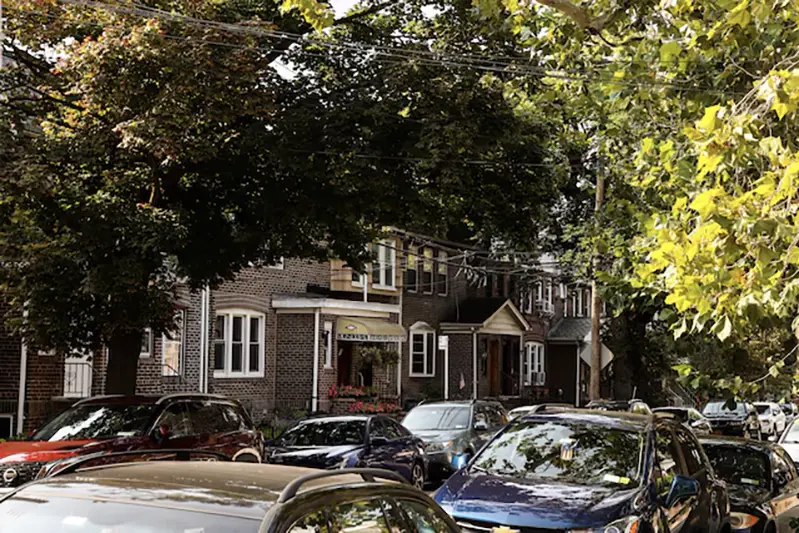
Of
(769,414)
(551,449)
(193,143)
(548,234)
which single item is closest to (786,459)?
(551,449)

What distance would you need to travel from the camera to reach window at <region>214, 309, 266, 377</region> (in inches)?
1249

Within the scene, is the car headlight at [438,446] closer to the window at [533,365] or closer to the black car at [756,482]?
the black car at [756,482]

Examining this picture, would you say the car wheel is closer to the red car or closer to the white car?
the red car

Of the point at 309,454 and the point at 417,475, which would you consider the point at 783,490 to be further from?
the point at 417,475

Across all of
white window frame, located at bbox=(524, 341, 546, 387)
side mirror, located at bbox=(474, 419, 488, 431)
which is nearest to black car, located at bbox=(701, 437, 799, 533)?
side mirror, located at bbox=(474, 419, 488, 431)

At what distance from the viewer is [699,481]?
10555 mm

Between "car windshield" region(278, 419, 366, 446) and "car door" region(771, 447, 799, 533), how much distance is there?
6.90 meters

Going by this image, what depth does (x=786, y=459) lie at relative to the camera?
1329 centimetres

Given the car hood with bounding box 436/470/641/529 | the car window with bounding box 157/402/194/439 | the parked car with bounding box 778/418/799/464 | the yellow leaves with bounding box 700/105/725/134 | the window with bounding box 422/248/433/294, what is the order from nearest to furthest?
the yellow leaves with bounding box 700/105/725/134 → the car hood with bounding box 436/470/641/529 → the car window with bounding box 157/402/194/439 → the parked car with bounding box 778/418/799/464 → the window with bounding box 422/248/433/294

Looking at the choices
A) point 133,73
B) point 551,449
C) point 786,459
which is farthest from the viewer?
point 133,73

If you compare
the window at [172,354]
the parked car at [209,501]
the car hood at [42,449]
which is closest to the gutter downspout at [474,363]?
the window at [172,354]

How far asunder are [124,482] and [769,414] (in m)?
44.0

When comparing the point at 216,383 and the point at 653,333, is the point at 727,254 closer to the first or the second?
the point at 216,383

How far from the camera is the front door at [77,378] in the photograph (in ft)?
82.7
